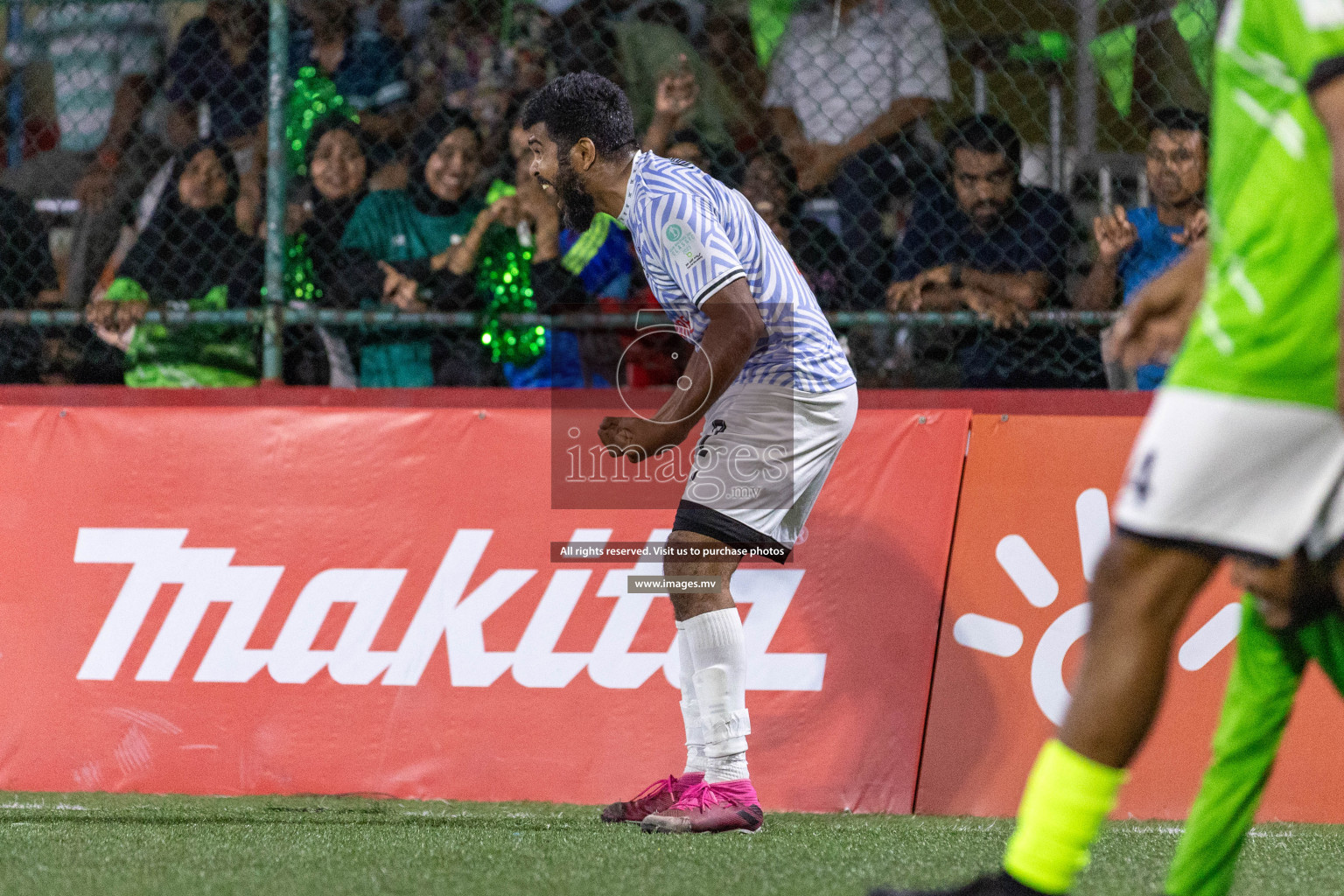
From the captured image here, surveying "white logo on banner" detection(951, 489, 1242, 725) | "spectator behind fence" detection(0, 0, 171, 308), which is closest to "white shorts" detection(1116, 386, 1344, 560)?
"white logo on banner" detection(951, 489, 1242, 725)

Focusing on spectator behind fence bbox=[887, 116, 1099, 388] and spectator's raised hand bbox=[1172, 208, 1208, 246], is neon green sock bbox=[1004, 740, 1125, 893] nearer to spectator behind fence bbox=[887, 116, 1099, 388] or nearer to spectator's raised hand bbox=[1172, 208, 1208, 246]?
spectator behind fence bbox=[887, 116, 1099, 388]

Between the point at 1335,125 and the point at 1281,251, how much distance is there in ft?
0.64

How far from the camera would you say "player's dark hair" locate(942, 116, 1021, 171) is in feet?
18.2

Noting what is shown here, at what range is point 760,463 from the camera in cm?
405

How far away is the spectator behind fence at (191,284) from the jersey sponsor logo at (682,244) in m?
2.49

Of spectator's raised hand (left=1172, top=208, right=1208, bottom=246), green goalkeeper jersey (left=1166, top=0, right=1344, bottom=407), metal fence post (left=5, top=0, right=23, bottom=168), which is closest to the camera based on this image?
green goalkeeper jersey (left=1166, top=0, right=1344, bottom=407)

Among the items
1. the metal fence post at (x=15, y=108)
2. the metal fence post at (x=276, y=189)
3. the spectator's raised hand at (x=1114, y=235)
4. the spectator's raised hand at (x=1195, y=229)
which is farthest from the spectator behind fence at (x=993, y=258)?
the metal fence post at (x=15, y=108)

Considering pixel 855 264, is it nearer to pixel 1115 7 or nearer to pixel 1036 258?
pixel 1036 258

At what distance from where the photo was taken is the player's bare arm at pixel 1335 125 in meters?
1.84

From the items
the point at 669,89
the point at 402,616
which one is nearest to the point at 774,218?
the point at 669,89

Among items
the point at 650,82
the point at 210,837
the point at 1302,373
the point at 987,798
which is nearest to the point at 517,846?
the point at 210,837

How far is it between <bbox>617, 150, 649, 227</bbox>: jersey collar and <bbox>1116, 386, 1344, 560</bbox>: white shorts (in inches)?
89.5

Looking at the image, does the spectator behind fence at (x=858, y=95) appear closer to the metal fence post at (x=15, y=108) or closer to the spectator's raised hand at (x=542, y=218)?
the spectator's raised hand at (x=542, y=218)

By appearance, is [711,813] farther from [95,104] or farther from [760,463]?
[95,104]
